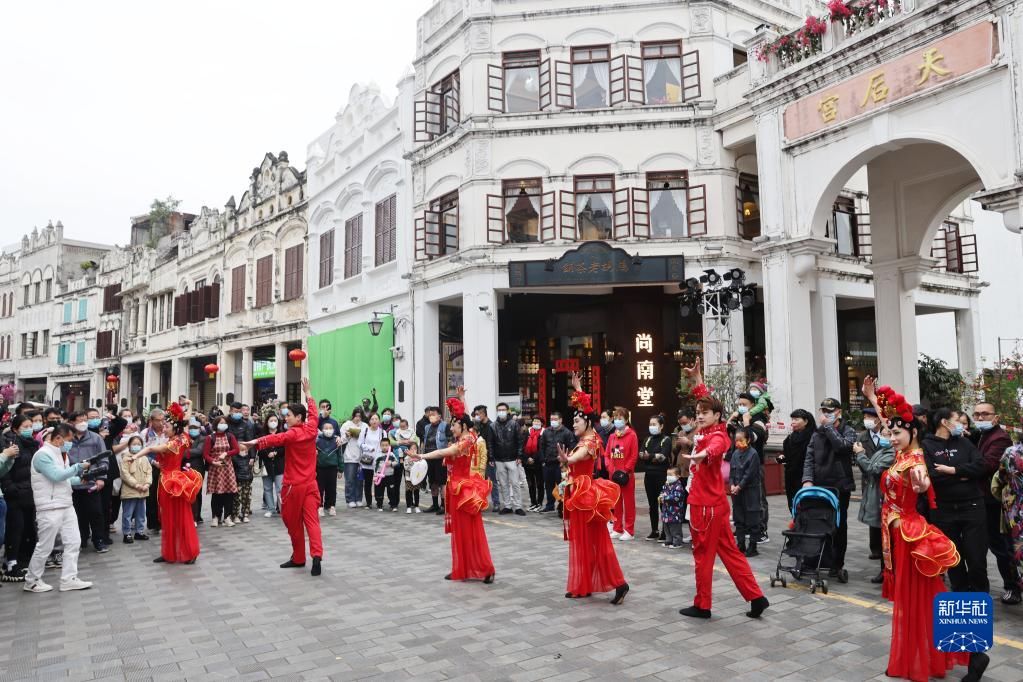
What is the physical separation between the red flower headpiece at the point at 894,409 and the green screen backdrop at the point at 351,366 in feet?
55.3

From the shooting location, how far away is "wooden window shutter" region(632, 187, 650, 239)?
57.7 feet

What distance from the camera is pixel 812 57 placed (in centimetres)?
1499

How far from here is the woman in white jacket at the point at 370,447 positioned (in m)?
13.3

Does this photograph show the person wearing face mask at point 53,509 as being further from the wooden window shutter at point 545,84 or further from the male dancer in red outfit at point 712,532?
the wooden window shutter at point 545,84

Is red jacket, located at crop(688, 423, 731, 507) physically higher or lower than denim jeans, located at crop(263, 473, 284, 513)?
higher

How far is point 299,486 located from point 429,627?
2793 mm

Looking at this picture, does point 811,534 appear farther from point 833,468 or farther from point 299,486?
point 299,486

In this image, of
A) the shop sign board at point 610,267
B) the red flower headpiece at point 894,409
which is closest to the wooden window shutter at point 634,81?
the shop sign board at point 610,267

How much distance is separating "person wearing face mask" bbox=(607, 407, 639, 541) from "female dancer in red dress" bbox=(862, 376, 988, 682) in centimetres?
509

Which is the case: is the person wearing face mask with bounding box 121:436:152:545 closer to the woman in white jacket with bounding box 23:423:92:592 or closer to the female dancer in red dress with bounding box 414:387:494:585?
the woman in white jacket with bounding box 23:423:92:592

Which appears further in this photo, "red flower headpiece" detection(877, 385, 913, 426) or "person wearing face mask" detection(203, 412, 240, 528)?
"person wearing face mask" detection(203, 412, 240, 528)

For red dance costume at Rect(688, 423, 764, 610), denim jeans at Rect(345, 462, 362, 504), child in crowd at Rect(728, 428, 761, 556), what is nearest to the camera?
red dance costume at Rect(688, 423, 764, 610)

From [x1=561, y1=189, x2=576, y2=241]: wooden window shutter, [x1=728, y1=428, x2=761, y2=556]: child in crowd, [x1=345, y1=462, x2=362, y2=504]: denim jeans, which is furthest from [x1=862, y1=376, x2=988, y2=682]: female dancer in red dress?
[x1=561, y1=189, x2=576, y2=241]: wooden window shutter

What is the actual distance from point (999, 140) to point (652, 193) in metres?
7.41
